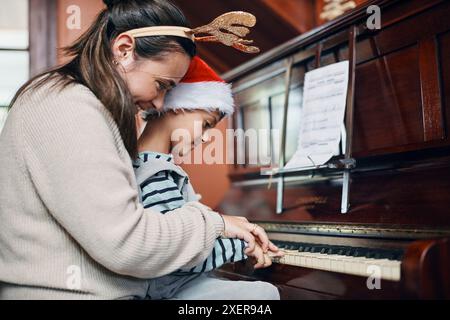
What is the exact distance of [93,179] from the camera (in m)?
1.08

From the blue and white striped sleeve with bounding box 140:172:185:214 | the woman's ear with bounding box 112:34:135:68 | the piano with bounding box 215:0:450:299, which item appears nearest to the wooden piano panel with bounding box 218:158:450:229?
the piano with bounding box 215:0:450:299

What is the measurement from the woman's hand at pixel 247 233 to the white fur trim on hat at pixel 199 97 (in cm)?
49

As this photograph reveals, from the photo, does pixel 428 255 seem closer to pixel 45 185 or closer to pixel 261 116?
pixel 45 185

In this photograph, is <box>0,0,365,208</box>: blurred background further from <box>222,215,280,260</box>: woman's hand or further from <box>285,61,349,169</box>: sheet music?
<box>222,215,280,260</box>: woman's hand

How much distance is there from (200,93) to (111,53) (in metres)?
0.47

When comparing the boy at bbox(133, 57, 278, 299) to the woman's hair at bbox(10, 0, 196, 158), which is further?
the boy at bbox(133, 57, 278, 299)

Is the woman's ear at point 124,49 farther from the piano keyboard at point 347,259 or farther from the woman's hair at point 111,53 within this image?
the piano keyboard at point 347,259

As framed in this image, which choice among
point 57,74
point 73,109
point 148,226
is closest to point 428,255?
point 148,226

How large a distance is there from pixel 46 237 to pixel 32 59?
2.63 meters

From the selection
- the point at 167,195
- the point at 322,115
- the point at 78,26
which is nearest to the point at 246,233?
the point at 167,195

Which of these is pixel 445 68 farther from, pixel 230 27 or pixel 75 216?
pixel 75 216

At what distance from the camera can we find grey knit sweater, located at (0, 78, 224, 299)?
1.09 metres

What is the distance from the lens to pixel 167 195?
147 cm

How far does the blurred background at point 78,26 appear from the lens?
3.37 metres
